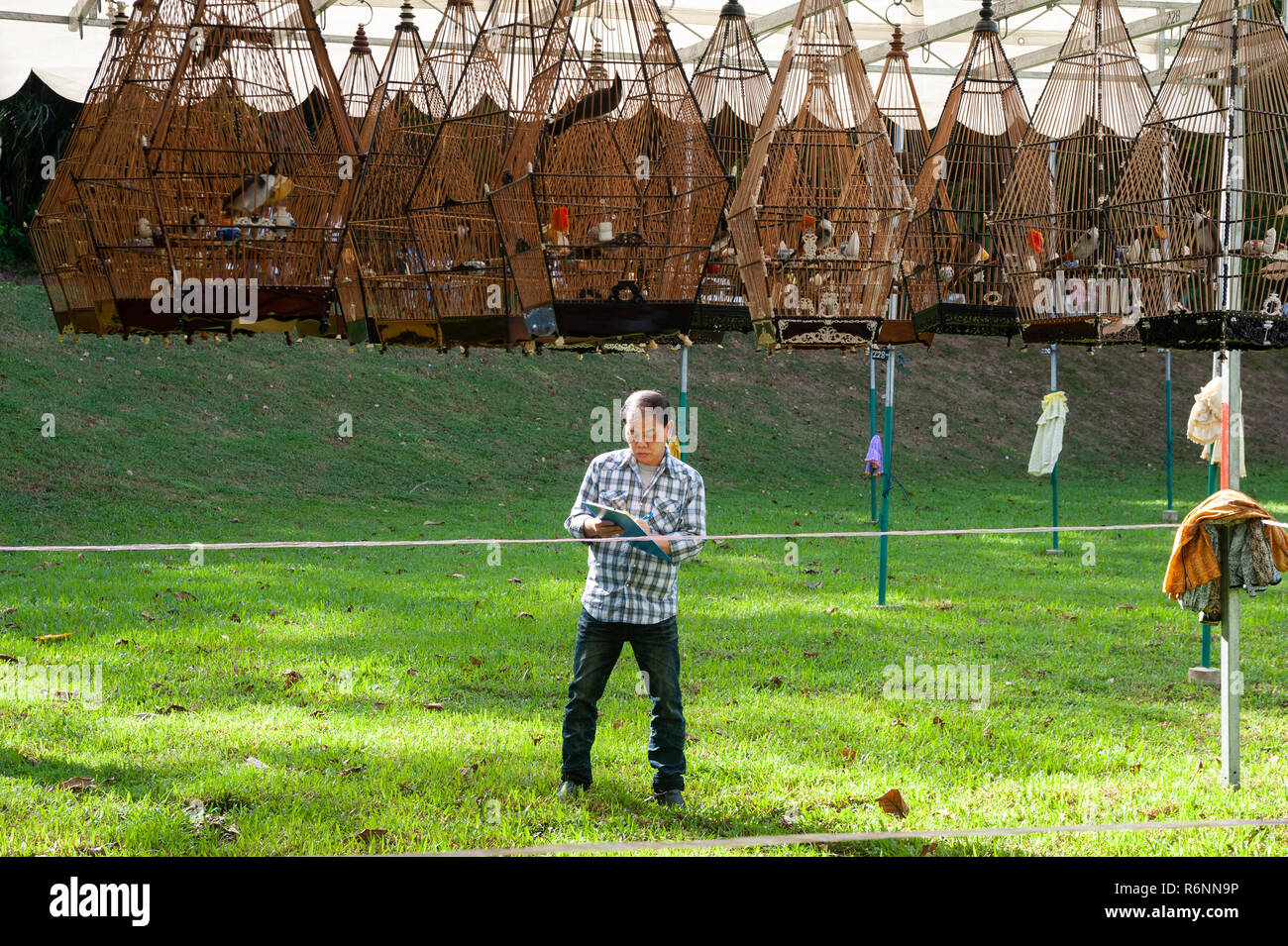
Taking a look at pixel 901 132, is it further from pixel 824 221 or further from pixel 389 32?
pixel 389 32

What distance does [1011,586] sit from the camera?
11477 mm

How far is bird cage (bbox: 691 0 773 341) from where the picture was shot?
17.0ft

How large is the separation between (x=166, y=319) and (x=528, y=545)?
973cm

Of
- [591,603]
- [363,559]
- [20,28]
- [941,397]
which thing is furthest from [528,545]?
[941,397]

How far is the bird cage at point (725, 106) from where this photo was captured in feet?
17.0

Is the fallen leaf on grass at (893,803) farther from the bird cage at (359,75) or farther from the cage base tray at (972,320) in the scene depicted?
the bird cage at (359,75)

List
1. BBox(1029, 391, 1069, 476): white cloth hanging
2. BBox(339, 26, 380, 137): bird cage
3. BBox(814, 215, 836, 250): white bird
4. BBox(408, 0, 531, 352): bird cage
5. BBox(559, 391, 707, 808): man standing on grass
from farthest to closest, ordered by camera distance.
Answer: BBox(1029, 391, 1069, 476): white cloth hanging, BBox(339, 26, 380, 137): bird cage, BBox(559, 391, 707, 808): man standing on grass, BBox(814, 215, 836, 250): white bird, BBox(408, 0, 531, 352): bird cage

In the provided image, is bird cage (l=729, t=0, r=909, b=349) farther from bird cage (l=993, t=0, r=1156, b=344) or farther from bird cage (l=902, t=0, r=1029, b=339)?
bird cage (l=993, t=0, r=1156, b=344)

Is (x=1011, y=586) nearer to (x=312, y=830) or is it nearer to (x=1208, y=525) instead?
(x=1208, y=525)

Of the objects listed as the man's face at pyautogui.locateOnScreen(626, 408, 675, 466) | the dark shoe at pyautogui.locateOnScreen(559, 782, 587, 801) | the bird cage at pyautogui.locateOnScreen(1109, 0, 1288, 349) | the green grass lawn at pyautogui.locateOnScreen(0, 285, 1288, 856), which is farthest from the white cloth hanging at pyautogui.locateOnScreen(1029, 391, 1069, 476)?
the dark shoe at pyautogui.locateOnScreen(559, 782, 587, 801)

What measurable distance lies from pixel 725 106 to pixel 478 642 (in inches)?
162

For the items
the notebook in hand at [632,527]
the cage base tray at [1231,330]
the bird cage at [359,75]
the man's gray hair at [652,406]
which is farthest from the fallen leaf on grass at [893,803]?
the bird cage at [359,75]

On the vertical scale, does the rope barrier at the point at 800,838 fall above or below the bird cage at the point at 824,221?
below

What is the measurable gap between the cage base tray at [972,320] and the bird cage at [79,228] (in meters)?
3.22
